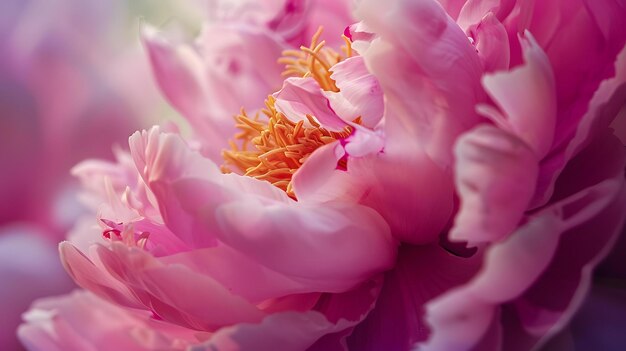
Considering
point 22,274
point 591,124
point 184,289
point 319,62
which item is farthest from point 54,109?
point 591,124

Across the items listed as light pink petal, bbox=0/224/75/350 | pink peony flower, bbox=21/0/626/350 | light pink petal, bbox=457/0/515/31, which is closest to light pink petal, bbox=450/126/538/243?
pink peony flower, bbox=21/0/626/350

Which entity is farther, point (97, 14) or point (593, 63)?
point (97, 14)

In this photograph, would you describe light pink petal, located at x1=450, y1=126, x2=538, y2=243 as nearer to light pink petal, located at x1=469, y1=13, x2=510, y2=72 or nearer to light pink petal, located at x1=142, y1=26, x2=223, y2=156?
light pink petal, located at x1=469, y1=13, x2=510, y2=72

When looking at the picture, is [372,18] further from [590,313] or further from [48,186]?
[48,186]

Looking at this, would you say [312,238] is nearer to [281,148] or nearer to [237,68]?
[281,148]

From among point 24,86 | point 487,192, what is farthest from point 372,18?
point 24,86

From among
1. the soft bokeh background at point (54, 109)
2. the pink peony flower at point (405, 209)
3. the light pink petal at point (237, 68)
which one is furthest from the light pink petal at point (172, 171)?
the soft bokeh background at point (54, 109)
